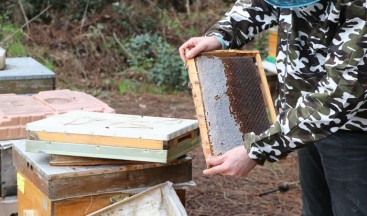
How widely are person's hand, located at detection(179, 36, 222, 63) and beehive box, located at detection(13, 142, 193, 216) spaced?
54 cm

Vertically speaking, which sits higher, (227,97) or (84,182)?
(227,97)

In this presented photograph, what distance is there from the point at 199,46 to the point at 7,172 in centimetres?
143

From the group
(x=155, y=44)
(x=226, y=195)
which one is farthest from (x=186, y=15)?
(x=226, y=195)

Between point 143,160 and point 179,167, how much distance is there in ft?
1.00

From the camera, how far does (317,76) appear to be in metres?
2.52

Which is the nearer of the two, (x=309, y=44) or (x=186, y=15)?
(x=309, y=44)

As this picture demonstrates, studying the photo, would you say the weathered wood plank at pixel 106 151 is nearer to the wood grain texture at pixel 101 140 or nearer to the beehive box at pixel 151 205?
the wood grain texture at pixel 101 140

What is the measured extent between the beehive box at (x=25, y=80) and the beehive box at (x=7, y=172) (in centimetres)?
80

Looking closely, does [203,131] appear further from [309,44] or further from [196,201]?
[196,201]

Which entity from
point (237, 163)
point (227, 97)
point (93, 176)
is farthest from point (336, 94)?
point (93, 176)

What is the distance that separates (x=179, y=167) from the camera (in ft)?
10.6

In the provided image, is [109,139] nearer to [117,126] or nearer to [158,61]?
[117,126]

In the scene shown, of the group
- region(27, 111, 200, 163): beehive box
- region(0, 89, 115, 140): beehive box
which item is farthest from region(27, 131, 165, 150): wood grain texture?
region(0, 89, 115, 140): beehive box

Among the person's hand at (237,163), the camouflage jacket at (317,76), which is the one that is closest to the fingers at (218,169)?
the person's hand at (237,163)
